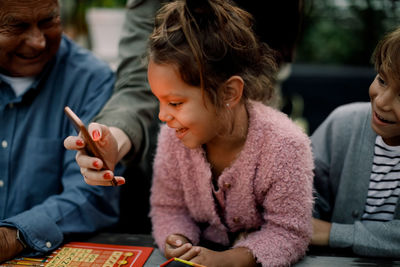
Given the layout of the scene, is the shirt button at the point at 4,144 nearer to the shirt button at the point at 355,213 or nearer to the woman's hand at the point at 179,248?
the woman's hand at the point at 179,248

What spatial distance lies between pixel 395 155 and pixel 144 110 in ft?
2.91

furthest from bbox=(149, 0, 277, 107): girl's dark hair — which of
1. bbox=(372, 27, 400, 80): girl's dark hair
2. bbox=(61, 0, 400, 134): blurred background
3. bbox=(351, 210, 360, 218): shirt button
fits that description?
bbox=(61, 0, 400, 134): blurred background

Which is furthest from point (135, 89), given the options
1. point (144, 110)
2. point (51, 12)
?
point (51, 12)

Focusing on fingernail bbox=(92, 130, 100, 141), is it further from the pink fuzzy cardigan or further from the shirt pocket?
the shirt pocket

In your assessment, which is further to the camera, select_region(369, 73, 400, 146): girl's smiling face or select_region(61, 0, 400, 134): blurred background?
select_region(61, 0, 400, 134): blurred background

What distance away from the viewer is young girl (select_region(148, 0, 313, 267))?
1.06 metres

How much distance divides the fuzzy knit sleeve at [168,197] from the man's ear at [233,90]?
237 millimetres

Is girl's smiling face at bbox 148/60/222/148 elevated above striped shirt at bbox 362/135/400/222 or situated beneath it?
elevated above

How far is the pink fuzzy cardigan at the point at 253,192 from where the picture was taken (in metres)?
1.15

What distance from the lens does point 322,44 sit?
5078mm

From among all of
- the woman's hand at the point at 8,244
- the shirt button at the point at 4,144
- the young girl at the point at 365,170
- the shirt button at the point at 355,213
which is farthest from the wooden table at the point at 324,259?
the shirt button at the point at 4,144

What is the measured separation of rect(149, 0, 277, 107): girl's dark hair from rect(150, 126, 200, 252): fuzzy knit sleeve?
0.92ft

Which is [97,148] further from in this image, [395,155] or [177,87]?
[395,155]

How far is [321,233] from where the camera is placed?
128cm
